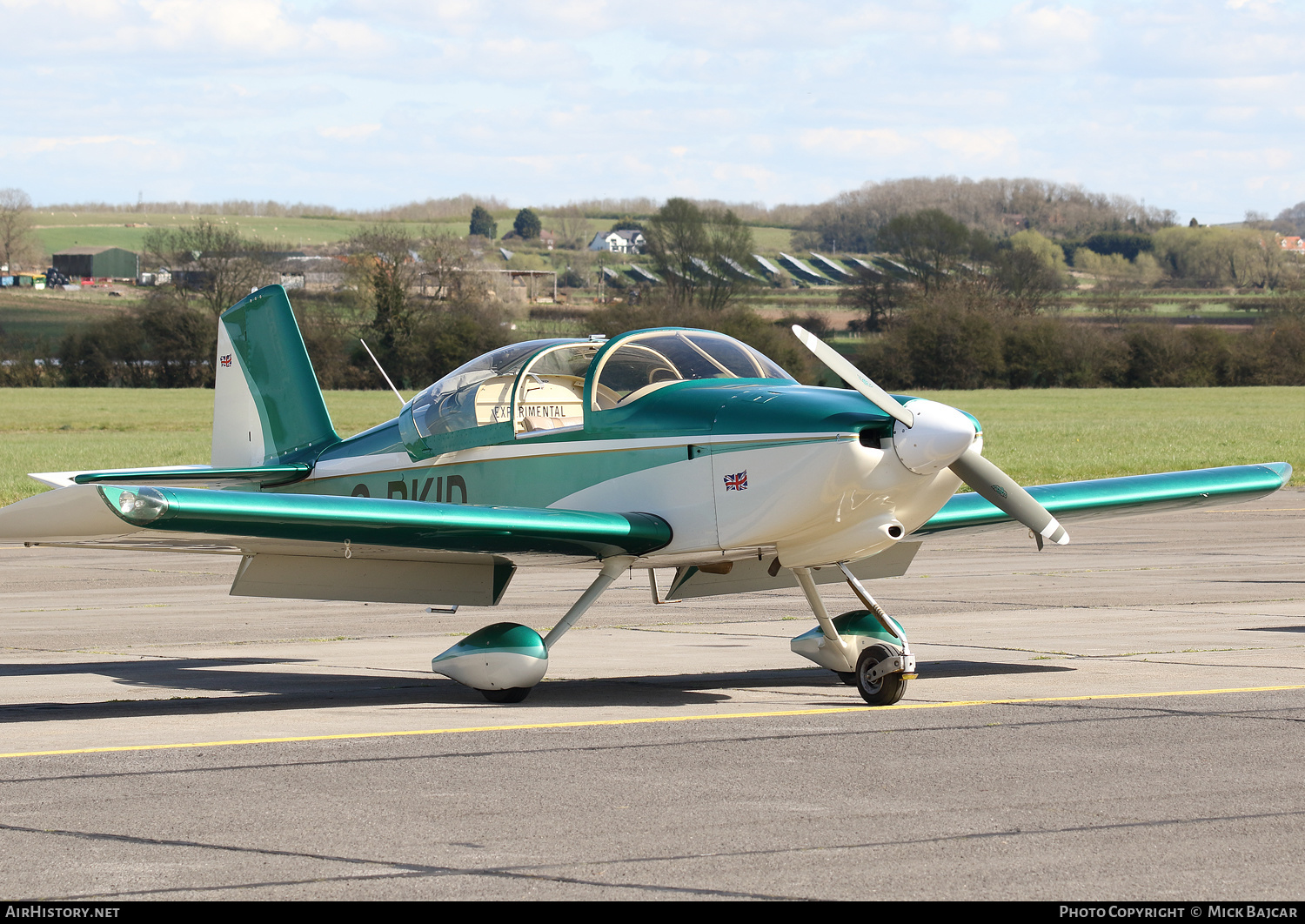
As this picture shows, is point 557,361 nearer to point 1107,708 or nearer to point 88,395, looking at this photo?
point 1107,708

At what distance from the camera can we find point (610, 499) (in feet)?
29.7

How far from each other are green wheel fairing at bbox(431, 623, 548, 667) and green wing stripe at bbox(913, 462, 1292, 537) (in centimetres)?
289

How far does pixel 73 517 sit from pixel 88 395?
69807mm

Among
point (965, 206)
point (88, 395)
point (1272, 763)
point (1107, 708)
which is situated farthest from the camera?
point (965, 206)

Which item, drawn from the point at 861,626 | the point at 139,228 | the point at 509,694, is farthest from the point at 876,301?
the point at 139,228

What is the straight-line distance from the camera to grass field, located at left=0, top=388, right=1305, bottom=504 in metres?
35.3

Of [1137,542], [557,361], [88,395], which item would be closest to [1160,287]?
[88,395]

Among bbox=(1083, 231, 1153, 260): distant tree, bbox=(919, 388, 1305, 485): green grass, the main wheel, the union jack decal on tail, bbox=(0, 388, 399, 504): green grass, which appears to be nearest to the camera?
the union jack decal on tail

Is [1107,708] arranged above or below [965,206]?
below

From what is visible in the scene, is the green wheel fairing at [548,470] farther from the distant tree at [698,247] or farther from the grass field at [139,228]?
the grass field at [139,228]

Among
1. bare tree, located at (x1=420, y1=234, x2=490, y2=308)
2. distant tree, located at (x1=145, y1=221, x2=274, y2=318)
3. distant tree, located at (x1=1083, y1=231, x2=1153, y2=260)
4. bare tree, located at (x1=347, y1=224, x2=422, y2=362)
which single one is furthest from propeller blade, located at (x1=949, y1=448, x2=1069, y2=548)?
distant tree, located at (x1=1083, y1=231, x2=1153, y2=260)

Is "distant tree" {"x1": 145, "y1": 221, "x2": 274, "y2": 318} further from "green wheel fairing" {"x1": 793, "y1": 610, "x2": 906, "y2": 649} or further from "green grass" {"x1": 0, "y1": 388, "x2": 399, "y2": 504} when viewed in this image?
"green wheel fairing" {"x1": 793, "y1": 610, "x2": 906, "y2": 649}

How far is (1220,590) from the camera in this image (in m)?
15.2

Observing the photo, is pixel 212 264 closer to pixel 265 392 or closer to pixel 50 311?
pixel 50 311
